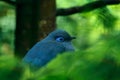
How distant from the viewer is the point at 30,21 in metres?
2.60

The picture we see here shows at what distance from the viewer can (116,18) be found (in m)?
2.64

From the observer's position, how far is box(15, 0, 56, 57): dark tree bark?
2.54 metres

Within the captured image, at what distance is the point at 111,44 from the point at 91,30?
102 inches

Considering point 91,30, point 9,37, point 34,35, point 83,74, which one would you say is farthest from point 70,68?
point 9,37

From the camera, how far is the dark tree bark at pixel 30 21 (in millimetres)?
2545

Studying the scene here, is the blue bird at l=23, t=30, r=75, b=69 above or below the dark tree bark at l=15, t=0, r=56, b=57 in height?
below

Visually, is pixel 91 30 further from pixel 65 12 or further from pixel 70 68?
pixel 70 68

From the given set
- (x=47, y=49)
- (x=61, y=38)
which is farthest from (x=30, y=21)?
(x=47, y=49)

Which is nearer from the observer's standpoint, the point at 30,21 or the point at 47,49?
the point at 47,49

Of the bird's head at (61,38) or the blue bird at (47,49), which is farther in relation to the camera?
the bird's head at (61,38)

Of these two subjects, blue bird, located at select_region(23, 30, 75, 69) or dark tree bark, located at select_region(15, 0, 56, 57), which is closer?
blue bird, located at select_region(23, 30, 75, 69)

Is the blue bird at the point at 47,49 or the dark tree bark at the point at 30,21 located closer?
the blue bird at the point at 47,49

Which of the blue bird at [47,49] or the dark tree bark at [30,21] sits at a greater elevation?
the dark tree bark at [30,21]

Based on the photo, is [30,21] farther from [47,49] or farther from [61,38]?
[47,49]
